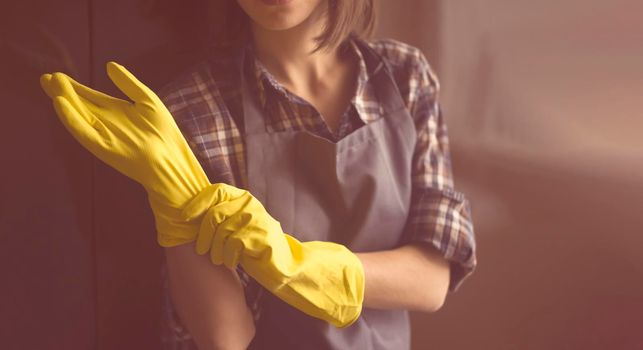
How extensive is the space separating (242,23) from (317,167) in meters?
0.19

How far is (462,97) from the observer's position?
90cm

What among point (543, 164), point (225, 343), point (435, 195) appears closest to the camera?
point (225, 343)

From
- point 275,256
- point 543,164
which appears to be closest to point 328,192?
point 275,256

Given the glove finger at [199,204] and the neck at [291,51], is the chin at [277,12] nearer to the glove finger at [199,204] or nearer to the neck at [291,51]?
the neck at [291,51]

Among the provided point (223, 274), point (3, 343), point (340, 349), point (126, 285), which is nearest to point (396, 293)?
point (340, 349)

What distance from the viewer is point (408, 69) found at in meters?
0.84

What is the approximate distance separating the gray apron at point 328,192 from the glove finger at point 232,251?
0.31 ft

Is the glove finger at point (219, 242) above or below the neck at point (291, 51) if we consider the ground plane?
below

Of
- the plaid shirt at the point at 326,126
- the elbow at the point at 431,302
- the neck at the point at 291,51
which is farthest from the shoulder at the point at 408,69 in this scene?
the elbow at the point at 431,302

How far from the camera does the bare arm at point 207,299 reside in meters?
0.66

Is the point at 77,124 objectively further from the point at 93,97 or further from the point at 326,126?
the point at 326,126

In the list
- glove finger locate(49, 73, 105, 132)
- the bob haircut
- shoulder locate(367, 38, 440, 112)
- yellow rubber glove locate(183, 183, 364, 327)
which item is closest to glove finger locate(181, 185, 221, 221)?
yellow rubber glove locate(183, 183, 364, 327)

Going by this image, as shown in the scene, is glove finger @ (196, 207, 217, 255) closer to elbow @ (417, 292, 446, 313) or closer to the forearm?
the forearm

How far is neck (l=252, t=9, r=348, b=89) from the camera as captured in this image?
0.73 m
